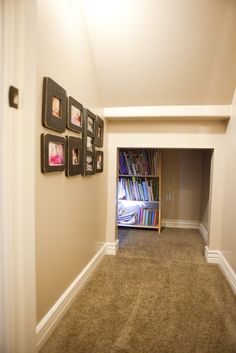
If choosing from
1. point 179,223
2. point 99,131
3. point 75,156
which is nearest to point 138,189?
point 179,223

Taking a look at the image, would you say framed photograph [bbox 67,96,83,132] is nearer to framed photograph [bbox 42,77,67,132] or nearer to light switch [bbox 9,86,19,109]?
framed photograph [bbox 42,77,67,132]

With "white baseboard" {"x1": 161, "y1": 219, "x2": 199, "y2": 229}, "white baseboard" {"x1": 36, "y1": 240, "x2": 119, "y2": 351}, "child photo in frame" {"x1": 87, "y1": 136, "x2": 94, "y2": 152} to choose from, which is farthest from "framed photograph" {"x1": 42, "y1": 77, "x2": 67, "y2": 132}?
"white baseboard" {"x1": 161, "y1": 219, "x2": 199, "y2": 229}

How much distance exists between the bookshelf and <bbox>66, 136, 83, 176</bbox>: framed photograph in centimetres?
171

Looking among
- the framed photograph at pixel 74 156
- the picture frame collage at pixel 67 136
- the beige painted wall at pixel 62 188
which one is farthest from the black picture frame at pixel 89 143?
the beige painted wall at pixel 62 188

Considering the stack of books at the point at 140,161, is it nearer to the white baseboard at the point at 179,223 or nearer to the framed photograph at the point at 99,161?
the white baseboard at the point at 179,223

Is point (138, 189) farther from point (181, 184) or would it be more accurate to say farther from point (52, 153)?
point (52, 153)

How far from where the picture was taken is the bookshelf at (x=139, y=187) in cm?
330

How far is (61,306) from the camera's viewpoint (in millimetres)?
1424

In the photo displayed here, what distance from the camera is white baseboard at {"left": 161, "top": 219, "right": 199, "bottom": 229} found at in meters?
3.69

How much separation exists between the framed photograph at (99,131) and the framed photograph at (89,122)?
9 centimetres

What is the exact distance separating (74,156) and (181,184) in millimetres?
2592

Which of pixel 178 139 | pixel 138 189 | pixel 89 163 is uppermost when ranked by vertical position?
pixel 178 139

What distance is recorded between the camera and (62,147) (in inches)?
53.1

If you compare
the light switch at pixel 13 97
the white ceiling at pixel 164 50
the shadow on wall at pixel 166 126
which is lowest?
the light switch at pixel 13 97
